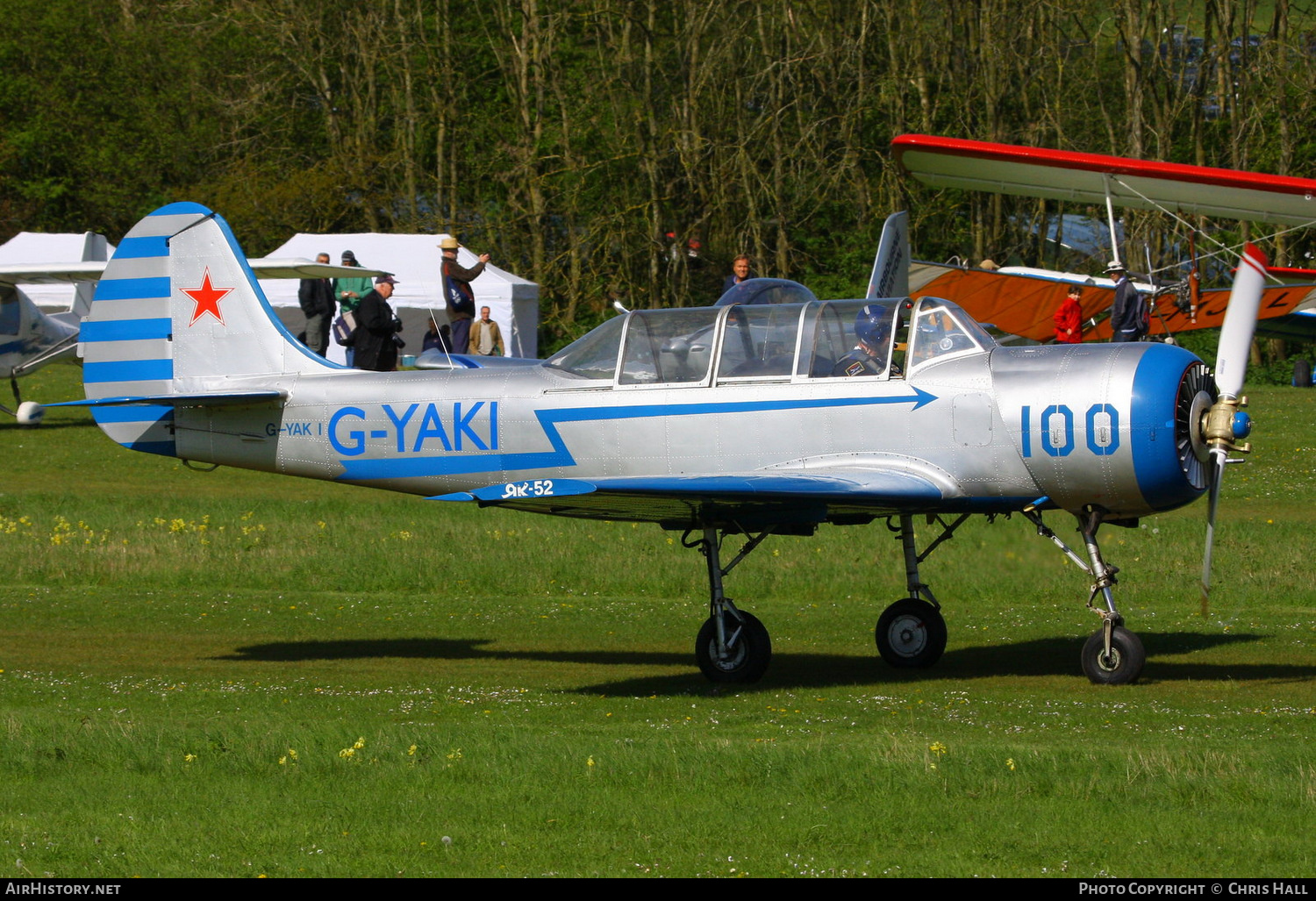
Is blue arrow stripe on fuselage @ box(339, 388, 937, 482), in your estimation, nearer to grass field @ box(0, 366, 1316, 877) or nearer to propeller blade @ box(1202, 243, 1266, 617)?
grass field @ box(0, 366, 1316, 877)

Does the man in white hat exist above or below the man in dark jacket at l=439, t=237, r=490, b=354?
below

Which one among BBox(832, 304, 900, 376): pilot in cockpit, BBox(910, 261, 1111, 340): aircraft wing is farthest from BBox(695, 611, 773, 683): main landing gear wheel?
BBox(910, 261, 1111, 340): aircraft wing

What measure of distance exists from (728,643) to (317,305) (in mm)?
15093

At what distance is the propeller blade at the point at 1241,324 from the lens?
9258 mm

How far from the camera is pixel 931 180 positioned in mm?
21531

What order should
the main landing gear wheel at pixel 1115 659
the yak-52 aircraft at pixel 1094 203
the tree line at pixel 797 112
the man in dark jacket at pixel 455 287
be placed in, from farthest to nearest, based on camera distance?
the tree line at pixel 797 112, the man in dark jacket at pixel 455 287, the yak-52 aircraft at pixel 1094 203, the main landing gear wheel at pixel 1115 659

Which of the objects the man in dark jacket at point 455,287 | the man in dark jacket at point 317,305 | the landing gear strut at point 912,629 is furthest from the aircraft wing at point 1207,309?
the man in dark jacket at point 317,305

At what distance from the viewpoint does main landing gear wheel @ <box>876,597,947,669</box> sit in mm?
10789

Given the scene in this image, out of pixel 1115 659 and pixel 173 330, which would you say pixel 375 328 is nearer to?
pixel 173 330

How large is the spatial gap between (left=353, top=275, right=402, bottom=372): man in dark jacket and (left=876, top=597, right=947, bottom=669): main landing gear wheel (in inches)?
423

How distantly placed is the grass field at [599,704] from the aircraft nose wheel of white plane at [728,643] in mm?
288

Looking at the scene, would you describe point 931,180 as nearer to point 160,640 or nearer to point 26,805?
point 160,640

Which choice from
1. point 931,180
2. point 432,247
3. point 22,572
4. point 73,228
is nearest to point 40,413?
point 22,572

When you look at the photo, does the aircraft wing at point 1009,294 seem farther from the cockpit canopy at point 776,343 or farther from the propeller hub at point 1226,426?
the propeller hub at point 1226,426
